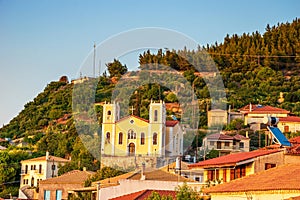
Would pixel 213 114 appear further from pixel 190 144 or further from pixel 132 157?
pixel 132 157

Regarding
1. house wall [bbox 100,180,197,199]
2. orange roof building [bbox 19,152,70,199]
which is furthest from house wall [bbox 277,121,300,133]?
house wall [bbox 100,180,197,199]

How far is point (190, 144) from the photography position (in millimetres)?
64375

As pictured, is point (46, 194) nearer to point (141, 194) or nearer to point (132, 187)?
point (132, 187)

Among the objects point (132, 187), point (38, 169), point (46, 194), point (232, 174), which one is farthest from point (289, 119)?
point (232, 174)

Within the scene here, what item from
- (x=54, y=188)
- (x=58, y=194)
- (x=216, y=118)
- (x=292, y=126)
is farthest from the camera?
(x=216, y=118)

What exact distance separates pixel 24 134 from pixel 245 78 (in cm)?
2449

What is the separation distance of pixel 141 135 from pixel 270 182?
4662 centimetres

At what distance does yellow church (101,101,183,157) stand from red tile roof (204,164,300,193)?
41954 mm

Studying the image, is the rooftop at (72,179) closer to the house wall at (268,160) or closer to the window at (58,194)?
the window at (58,194)

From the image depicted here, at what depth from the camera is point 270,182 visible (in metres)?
17.8

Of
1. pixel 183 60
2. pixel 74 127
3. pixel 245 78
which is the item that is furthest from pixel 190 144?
pixel 183 60

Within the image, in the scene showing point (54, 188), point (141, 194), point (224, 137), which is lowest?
point (54, 188)

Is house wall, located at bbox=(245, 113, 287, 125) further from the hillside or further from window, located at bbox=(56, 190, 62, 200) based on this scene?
window, located at bbox=(56, 190, 62, 200)

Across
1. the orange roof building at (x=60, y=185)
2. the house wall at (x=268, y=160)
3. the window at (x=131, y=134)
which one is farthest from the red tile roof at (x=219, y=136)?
the house wall at (x=268, y=160)
